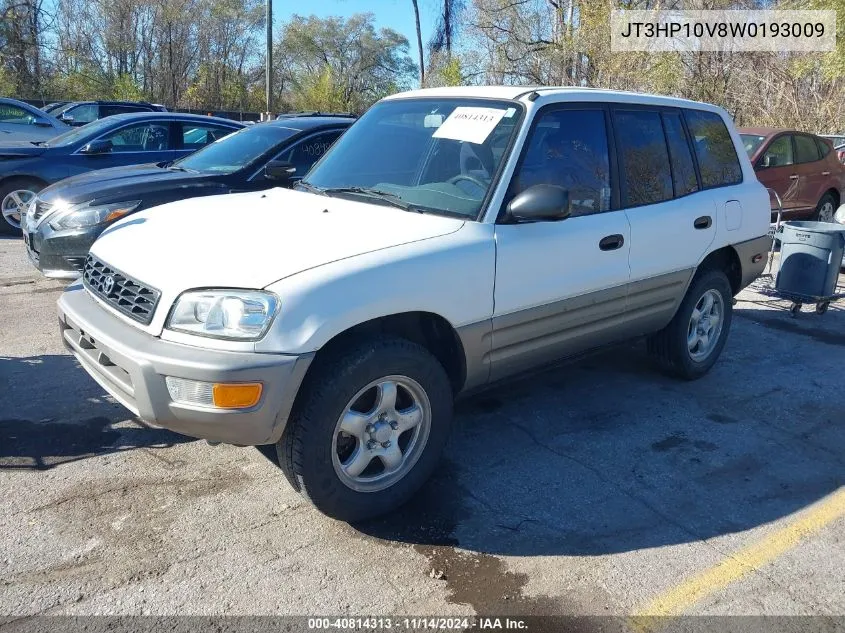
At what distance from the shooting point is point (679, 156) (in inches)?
192

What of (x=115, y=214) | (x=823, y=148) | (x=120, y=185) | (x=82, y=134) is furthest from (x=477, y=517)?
(x=823, y=148)

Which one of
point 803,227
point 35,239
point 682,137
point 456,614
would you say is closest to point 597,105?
point 682,137

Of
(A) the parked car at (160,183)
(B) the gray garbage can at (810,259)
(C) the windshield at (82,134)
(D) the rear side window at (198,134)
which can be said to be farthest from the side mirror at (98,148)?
(B) the gray garbage can at (810,259)

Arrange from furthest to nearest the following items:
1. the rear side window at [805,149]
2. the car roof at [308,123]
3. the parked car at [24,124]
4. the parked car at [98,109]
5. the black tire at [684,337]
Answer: the parked car at [98,109], the parked car at [24,124], the rear side window at [805,149], the car roof at [308,123], the black tire at [684,337]

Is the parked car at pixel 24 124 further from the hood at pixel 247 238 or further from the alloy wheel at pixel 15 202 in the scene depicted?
the hood at pixel 247 238

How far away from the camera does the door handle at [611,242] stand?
13.5 ft

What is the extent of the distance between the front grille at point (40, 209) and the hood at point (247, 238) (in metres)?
2.77

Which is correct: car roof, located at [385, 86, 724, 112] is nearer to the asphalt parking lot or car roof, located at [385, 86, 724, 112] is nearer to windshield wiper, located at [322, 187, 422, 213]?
windshield wiper, located at [322, 187, 422, 213]

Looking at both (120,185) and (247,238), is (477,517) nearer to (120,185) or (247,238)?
(247,238)

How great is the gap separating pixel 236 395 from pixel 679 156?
3471 millimetres

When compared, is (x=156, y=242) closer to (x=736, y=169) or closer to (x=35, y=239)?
(x=35, y=239)

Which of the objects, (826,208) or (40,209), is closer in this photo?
(40,209)

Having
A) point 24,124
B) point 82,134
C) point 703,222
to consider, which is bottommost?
point 703,222

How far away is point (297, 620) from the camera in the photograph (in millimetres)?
2693
